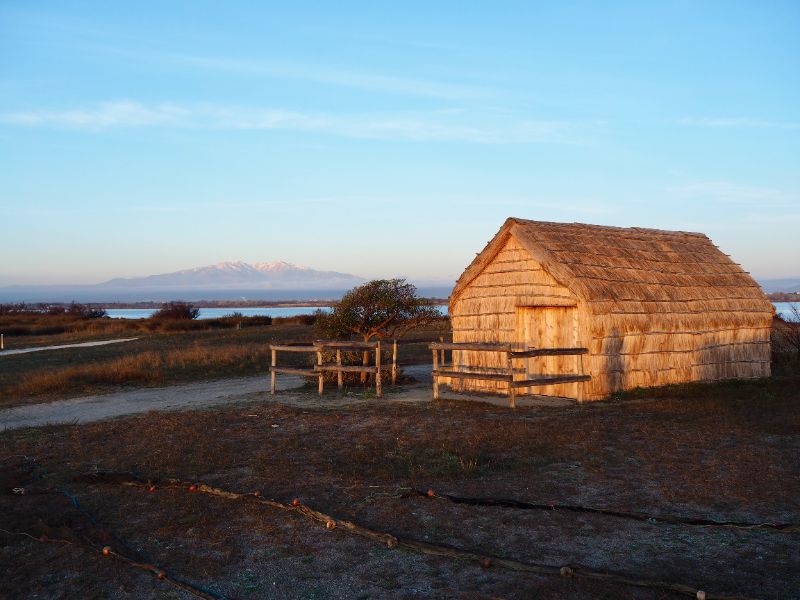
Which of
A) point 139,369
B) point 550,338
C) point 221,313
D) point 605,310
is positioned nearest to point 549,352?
point 605,310

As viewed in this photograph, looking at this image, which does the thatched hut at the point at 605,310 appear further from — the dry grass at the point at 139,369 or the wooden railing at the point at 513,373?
the dry grass at the point at 139,369

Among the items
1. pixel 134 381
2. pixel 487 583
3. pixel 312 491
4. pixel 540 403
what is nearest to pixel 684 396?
pixel 540 403

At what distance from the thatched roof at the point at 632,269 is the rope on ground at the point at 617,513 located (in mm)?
8757

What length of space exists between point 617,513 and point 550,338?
10.1 meters

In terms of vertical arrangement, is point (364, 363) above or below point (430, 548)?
above

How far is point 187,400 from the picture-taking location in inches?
721

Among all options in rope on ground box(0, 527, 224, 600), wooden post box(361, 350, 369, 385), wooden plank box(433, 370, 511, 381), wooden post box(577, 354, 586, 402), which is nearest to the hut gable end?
wooden post box(577, 354, 586, 402)

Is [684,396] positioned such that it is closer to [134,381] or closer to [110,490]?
[110,490]

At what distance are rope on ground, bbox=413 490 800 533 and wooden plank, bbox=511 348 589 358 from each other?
6878 millimetres

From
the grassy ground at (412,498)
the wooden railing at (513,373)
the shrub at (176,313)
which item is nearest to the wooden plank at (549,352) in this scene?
the wooden railing at (513,373)

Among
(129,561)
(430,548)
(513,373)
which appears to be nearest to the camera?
(129,561)

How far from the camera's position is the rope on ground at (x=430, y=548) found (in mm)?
5855

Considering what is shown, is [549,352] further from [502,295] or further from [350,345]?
[350,345]

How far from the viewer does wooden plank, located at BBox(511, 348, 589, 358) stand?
606 inches
